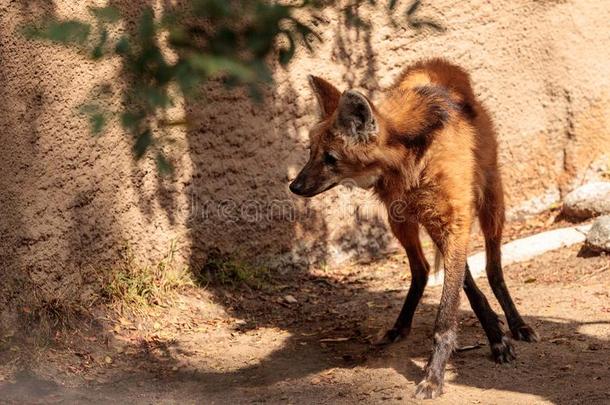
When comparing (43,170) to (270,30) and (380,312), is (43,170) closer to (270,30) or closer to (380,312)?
(380,312)

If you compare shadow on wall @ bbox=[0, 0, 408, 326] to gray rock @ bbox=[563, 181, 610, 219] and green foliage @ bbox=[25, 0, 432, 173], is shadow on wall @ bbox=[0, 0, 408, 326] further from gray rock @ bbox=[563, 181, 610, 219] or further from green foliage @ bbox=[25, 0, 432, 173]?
green foliage @ bbox=[25, 0, 432, 173]

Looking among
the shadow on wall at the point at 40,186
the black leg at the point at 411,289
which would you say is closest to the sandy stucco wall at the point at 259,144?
the shadow on wall at the point at 40,186

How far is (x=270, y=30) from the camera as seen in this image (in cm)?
191

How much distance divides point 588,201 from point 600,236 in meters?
0.79

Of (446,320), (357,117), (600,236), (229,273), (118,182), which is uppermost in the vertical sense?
(357,117)

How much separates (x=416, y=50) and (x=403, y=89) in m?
2.05

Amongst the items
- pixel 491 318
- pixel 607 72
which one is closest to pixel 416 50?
pixel 607 72

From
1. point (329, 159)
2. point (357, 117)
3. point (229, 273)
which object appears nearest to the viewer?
point (357, 117)

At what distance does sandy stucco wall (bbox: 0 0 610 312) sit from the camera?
5.09 meters

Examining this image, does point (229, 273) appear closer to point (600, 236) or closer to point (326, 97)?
point (326, 97)

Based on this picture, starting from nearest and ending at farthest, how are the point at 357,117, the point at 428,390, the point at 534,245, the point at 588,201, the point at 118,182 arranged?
the point at 428,390
the point at 357,117
the point at 118,182
the point at 534,245
the point at 588,201

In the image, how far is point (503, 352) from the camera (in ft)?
16.1

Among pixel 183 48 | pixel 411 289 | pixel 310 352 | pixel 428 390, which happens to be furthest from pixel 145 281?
pixel 183 48

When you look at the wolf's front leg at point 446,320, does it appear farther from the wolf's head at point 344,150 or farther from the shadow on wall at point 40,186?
the shadow on wall at point 40,186
